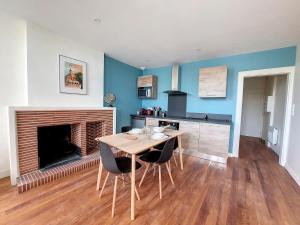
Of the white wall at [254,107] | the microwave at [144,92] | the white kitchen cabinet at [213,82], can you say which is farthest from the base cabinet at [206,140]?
the white wall at [254,107]

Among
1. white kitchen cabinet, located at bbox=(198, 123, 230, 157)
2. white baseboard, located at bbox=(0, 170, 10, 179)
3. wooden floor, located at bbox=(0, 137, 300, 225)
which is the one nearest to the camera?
wooden floor, located at bbox=(0, 137, 300, 225)

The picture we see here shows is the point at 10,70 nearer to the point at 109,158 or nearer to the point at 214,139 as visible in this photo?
the point at 109,158

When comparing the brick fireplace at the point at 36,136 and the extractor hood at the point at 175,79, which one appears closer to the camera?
the brick fireplace at the point at 36,136

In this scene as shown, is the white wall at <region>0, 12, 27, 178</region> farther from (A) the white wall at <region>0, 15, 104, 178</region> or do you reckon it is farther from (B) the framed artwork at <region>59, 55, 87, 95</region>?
(B) the framed artwork at <region>59, 55, 87, 95</region>

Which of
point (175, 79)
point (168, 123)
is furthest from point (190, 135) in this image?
point (175, 79)

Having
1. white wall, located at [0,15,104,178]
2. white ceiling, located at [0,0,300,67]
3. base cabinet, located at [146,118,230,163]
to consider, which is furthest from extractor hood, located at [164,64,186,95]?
white wall, located at [0,15,104,178]

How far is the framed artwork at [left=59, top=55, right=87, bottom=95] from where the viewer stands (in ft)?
8.80

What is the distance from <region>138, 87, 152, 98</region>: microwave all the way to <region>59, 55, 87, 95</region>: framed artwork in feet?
6.39

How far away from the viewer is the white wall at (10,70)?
212 cm

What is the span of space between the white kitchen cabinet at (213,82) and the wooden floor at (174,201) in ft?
5.95

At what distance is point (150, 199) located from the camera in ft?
6.06

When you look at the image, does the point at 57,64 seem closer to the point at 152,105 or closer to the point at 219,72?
the point at 152,105

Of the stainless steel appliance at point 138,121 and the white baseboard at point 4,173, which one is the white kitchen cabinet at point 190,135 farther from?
the white baseboard at point 4,173

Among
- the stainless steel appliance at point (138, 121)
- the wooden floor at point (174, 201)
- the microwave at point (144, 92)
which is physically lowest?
the wooden floor at point (174, 201)
